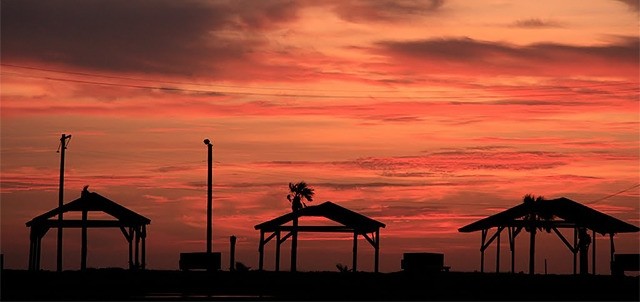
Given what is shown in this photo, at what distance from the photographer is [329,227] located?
2338 inches

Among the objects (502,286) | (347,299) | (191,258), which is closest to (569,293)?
(502,286)

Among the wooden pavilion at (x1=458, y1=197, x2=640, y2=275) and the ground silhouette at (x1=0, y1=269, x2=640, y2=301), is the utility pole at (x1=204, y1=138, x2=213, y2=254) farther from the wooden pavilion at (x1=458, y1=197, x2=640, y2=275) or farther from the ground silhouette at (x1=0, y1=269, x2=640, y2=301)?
the wooden pavilion at (x1=458, y1=197, x2=640, y2=275)

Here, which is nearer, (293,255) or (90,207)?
(90,207)

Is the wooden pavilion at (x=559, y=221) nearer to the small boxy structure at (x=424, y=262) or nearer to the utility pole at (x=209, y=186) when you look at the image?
the small boxy structure at (x=424, y=262)

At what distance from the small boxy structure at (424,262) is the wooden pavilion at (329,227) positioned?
1.69 meters

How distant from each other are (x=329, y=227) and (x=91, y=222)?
421 inches

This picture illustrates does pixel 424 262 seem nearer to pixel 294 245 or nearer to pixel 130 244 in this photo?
pixel 294 245

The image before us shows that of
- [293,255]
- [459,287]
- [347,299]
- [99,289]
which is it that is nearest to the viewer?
[347,299]

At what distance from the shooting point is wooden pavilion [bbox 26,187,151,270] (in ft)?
189

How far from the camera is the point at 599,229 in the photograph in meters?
58.3

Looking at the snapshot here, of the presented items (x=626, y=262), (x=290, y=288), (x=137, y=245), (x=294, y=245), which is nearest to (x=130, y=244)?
(x=137, y=245)

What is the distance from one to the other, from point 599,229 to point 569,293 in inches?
660

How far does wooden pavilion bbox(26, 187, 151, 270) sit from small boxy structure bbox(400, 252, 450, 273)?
12.0 m

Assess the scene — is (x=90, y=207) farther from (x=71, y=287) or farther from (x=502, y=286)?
(x=502, y=286)
